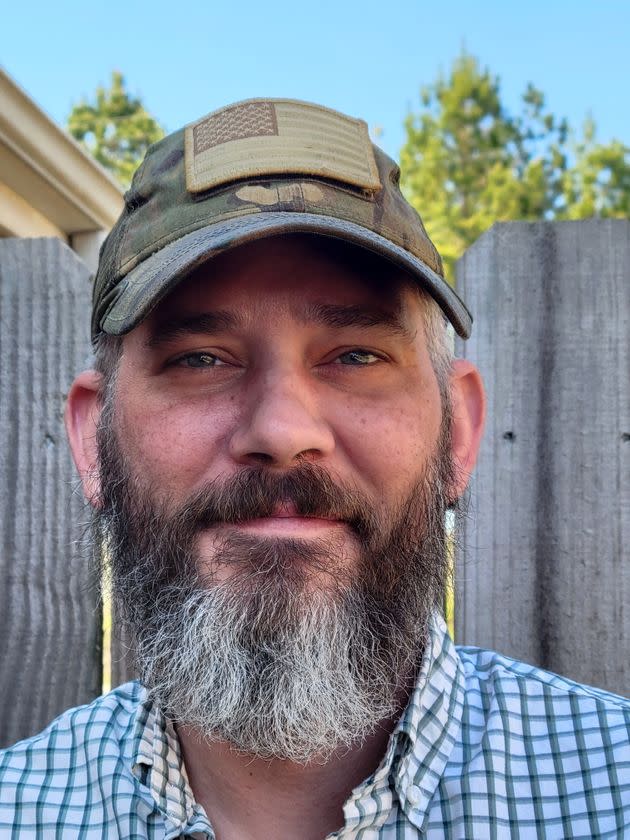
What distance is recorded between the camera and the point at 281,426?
1393 millimetres

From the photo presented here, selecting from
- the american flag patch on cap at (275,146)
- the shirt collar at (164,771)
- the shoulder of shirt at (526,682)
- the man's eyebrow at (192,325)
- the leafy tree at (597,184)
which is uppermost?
the leafy tree at (597,184)

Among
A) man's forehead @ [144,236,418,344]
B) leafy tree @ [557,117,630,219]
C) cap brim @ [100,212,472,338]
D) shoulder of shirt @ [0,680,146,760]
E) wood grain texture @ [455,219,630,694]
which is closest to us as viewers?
cap brim @ [100,212,472,338]

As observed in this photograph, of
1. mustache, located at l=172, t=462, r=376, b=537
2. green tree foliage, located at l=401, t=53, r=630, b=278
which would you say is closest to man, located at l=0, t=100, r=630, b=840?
mustache, located at l=172, t=462, r=376, b=537

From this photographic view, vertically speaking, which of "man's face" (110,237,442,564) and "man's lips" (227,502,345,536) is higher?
"man's face" (110,237,442,564)

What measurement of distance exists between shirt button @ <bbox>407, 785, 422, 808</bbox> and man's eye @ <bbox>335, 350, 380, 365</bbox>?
2.57ft

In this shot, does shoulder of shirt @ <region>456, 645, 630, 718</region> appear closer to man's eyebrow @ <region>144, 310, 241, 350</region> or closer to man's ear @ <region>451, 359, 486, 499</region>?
man's ear @ <region>451, 359, 486, 499</region>

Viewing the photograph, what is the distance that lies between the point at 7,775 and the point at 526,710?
1.05 meters

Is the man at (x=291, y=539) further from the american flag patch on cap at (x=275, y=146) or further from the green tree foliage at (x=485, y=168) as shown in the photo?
the green tree foliage at (x=485, y=168)

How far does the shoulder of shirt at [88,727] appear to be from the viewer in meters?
1.71

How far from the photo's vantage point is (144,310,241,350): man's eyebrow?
4.93 feet

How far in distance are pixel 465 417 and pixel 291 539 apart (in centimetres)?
58

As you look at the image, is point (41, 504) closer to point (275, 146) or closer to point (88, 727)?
point (88, 727)

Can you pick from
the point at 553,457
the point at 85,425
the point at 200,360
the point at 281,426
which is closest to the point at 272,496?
the point at 281,426

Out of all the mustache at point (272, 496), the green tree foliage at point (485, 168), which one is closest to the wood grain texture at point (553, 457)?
the mustache at point (272, 496)
